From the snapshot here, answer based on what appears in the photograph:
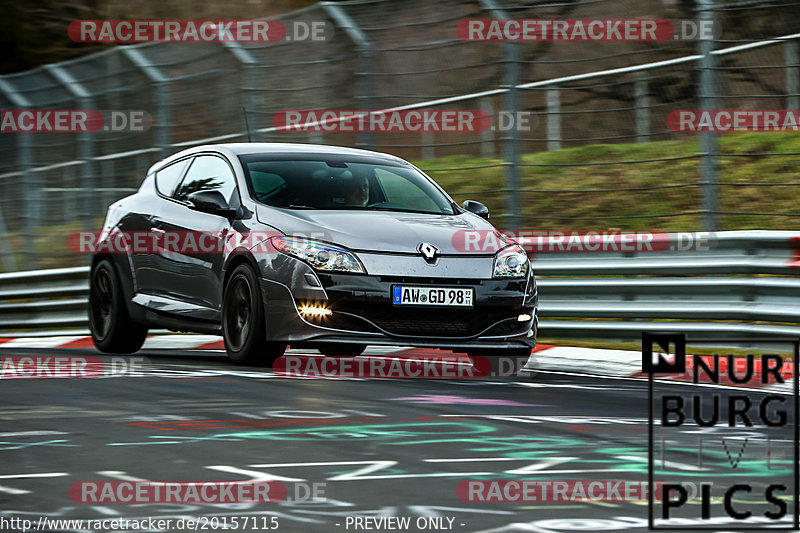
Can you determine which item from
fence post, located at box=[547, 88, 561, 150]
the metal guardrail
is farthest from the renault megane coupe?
fence post, located at box=[547, 88, 561, 150]

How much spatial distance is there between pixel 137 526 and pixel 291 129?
34.5ft

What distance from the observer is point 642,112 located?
13062mm

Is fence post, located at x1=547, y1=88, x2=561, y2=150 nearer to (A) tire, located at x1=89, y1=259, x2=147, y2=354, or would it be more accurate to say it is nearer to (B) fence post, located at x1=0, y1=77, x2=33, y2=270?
(A) tire, located at x1=89, y1=259, x2=147, y2=354

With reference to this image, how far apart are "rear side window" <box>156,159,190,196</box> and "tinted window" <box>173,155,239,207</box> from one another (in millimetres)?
118

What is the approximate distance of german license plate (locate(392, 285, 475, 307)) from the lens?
9.59 metres

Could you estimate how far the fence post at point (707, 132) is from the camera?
12.0 meters

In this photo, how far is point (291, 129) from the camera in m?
15.4

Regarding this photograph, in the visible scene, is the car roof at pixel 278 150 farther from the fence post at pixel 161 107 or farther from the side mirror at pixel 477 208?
the fence post at pixel 161 107

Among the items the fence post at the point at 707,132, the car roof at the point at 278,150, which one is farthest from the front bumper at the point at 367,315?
the fence post at the point at 707,132

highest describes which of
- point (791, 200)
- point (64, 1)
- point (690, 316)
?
point (64, 1)

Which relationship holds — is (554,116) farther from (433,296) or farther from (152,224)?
(433,296)

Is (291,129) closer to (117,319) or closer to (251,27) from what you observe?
(251,27)

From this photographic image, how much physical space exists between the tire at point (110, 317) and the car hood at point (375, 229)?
2.09 metres

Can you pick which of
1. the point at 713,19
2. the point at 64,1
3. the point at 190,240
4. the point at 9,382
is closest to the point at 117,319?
the point at 190,240
